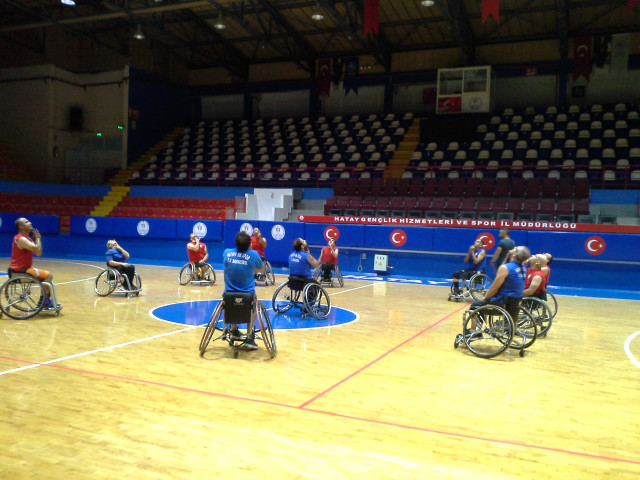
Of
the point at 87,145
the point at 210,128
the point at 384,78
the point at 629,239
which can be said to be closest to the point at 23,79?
the point at 87,145

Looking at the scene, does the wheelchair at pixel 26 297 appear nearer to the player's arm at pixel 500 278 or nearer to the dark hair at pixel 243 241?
the dark hair at pixel 243 241

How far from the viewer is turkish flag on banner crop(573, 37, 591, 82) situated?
2189 centimetres

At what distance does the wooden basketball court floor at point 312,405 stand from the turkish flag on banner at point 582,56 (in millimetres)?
17337

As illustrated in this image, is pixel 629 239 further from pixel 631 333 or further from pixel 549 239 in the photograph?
pixel 631 333

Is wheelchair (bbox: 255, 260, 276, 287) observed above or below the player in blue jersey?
below

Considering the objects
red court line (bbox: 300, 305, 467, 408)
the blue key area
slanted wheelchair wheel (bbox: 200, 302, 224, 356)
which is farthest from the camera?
the blue key area

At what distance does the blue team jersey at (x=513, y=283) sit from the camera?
6652mm

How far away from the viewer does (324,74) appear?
26.2 m

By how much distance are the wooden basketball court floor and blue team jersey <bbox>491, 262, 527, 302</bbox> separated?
771 millimetres

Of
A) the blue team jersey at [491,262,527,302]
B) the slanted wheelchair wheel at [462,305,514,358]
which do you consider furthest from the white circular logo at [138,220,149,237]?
the blue team jersey at [491,262,527,302]

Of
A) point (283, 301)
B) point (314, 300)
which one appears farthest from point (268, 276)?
point (314, 300)

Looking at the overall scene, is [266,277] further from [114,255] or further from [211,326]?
[211,326]

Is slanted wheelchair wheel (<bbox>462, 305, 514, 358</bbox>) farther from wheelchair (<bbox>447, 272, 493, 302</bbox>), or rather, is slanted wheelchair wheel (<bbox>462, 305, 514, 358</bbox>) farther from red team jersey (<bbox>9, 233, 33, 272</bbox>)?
red team jersey (<bbox>9, 233, 33, 272</bbox>)

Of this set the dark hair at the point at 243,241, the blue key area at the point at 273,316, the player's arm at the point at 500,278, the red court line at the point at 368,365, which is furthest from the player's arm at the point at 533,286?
the dark hair at the point at 243,241
